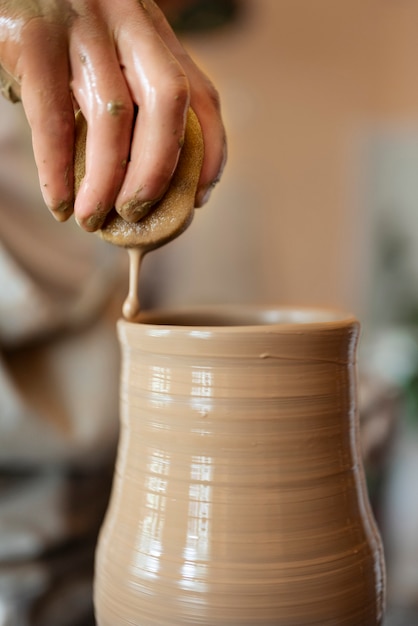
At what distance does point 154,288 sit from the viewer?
3.92 feet

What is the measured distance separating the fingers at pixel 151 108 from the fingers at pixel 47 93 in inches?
1.7

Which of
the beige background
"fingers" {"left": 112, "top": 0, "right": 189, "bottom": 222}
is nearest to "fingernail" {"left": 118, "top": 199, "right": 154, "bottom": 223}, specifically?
"fingers" {"left": 112, "top": 0, "right": 189, "bottom": 222}

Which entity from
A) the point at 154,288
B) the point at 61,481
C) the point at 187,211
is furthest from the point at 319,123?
the point at 187,211

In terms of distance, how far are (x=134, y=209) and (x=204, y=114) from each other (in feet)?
0.33

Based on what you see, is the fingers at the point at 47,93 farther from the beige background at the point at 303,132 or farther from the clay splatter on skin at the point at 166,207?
the beige background at the point at 303,132

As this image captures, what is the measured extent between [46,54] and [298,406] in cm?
28

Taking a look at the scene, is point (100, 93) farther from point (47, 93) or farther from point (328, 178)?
point (328, 178)

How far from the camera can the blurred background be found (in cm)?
225

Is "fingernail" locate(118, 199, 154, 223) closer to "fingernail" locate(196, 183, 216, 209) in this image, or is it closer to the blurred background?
"fingernail" locate(196, 183, 216, 209)

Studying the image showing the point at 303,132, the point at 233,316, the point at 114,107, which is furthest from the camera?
the point at 303,132

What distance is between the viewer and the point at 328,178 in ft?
8.26

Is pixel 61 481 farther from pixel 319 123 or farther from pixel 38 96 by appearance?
pixel 319 123

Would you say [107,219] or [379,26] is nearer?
[107,219]

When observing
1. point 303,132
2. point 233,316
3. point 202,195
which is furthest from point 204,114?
point 303,132
